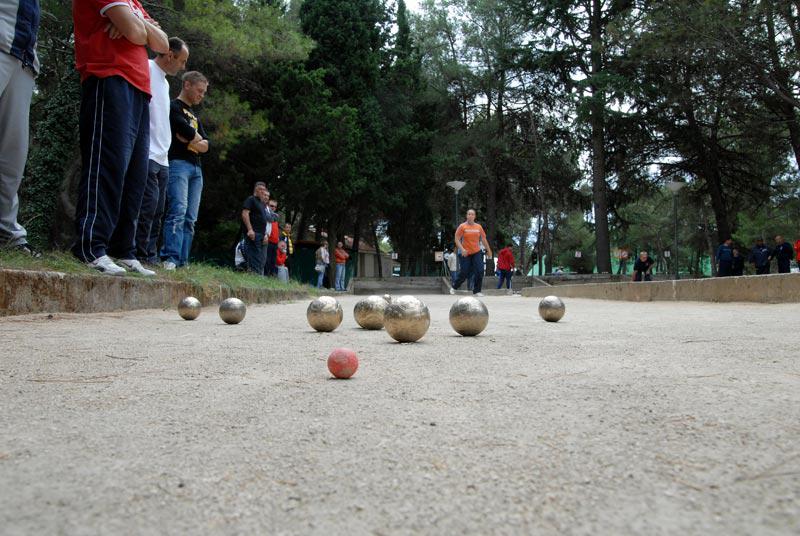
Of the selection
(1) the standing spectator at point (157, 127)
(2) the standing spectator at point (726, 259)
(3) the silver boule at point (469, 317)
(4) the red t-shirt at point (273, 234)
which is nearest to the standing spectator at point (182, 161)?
(1) the standing spectator at point (157, 127)

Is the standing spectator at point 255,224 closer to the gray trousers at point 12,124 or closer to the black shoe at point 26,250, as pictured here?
the black shoe at point 26,250

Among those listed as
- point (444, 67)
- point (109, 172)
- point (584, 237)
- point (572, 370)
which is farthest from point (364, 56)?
point (584, 237)

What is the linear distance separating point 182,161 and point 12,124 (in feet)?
9.75

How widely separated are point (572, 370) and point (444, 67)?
3227cm

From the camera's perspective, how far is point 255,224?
36.0ft

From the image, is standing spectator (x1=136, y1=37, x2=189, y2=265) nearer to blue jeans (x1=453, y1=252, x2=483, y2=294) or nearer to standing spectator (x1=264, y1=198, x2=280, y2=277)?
standing spectator (x1=264, y1=198, x2=280, y2=277)

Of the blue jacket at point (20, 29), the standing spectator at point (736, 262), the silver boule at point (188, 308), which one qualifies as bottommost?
the silver boule at point (188, 308)

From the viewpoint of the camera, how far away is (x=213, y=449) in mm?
1342

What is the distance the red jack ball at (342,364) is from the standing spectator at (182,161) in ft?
17.4

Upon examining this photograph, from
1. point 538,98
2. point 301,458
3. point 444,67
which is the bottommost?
point 301,458

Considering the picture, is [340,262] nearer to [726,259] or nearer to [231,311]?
[726,259]

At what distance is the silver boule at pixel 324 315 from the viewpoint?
13.0ft

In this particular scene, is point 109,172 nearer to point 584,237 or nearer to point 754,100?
point 754,100

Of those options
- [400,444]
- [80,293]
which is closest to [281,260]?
[80,293]
